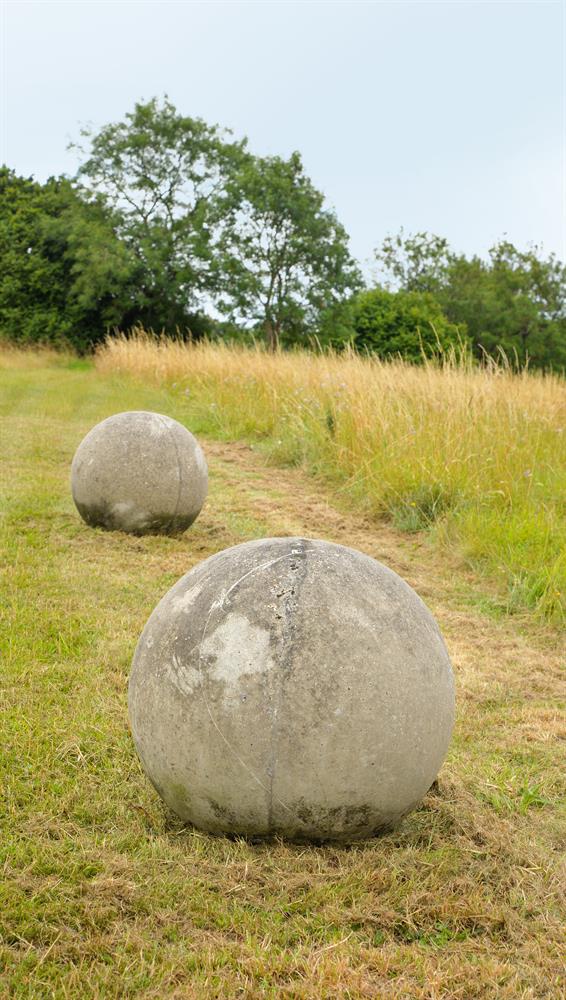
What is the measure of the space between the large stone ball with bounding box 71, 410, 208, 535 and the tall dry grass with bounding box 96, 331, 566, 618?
7.48 feet

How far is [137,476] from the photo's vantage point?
23.4 feet

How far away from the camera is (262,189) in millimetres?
29578

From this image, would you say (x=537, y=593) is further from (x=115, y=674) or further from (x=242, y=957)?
(x=242, y=957)

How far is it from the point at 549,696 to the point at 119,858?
8.89 ft

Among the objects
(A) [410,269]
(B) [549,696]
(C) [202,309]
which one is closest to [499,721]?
(B) [549,696]

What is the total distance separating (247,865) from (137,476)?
14.9 feet

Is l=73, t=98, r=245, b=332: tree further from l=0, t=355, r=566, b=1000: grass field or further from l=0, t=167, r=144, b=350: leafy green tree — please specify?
l=0, t=355, r=566, b=1000: grass field

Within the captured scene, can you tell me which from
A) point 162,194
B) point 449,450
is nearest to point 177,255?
point 162,194

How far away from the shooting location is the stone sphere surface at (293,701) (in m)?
2.90

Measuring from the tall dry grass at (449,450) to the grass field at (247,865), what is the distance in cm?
134

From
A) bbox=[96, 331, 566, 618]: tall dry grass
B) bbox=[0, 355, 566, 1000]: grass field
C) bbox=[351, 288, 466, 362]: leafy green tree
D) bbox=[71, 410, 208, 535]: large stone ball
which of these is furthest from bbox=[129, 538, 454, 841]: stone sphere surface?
bbox=[351, 288, 466, 362]: leafy green tree

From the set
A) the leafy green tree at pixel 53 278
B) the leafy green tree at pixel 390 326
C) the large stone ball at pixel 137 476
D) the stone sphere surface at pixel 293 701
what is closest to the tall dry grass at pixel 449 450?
the large stone ball at pixel 137 476

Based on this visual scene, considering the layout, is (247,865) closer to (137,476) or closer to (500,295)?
(137,476)

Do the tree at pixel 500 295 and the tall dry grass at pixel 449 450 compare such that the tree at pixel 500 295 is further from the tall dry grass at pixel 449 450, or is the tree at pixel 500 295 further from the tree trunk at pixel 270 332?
the tall dry grass at pixel 449 450
